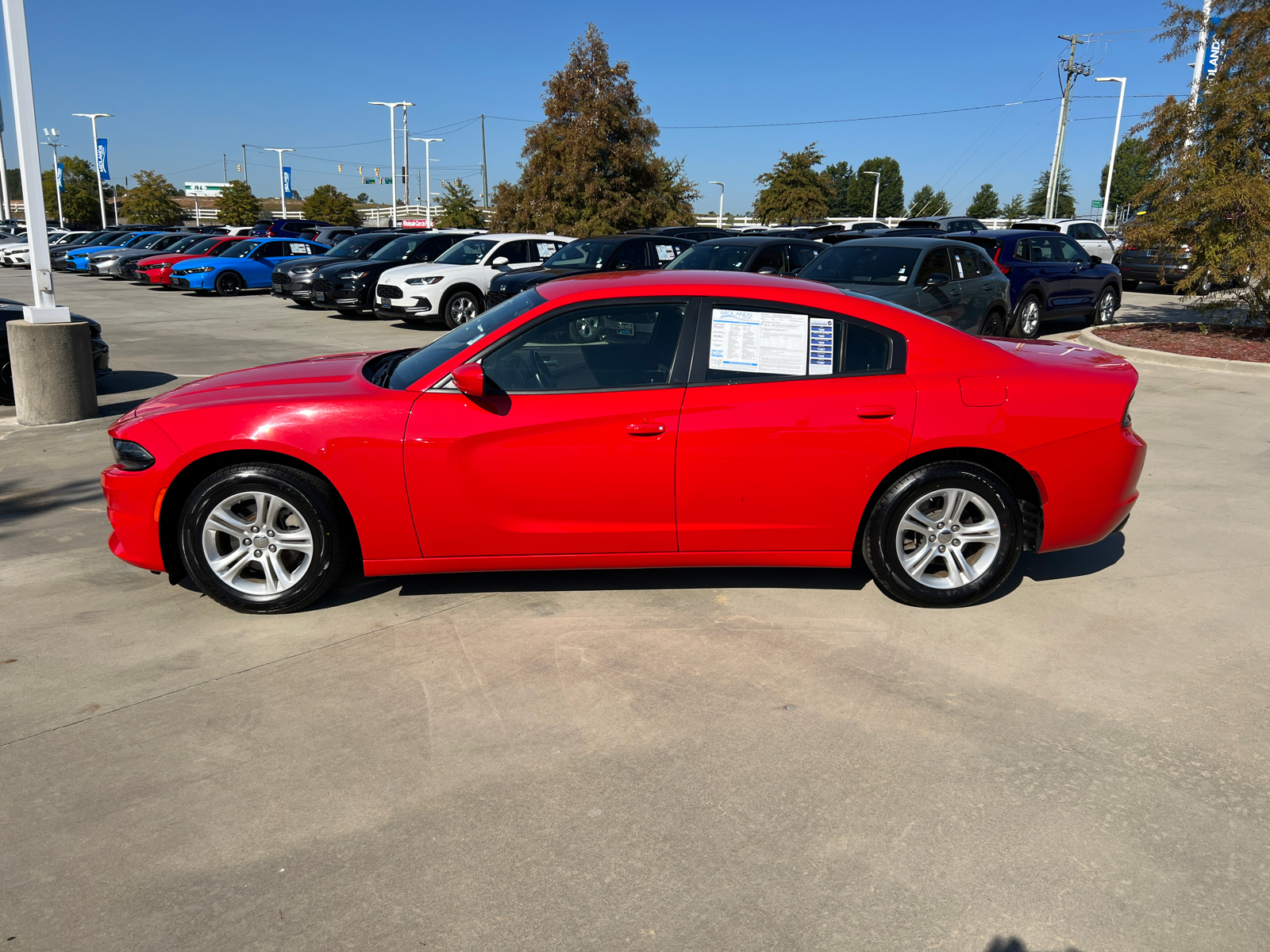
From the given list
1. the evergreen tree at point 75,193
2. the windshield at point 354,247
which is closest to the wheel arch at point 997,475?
the windshield at point 354,247

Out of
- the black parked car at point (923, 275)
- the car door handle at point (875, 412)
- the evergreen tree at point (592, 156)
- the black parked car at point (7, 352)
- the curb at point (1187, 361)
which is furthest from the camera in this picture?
the evergreen tree at point (592, 156)

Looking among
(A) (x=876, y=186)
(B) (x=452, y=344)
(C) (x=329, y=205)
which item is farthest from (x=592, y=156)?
(A) (x=876, y=186)

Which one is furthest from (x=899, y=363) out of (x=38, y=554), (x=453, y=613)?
(x=38, y=554)

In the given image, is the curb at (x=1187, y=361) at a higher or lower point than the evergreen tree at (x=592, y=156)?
lower

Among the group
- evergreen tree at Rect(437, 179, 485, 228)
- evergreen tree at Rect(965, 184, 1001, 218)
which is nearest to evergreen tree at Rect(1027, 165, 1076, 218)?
evergreen tree at Rect(965, 184, 1001, 218)

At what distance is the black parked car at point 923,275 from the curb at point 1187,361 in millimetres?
1524

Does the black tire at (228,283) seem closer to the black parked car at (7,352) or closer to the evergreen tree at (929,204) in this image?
the black parked car at (7,352)

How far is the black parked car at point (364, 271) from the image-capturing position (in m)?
18.7

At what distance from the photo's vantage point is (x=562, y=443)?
443 cm

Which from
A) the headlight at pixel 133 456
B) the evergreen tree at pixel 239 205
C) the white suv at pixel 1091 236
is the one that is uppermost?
the evergreen tree at pixel 239 205

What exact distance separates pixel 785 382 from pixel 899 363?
0.57m

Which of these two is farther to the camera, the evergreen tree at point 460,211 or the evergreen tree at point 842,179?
the evergreen tree at point 842,179

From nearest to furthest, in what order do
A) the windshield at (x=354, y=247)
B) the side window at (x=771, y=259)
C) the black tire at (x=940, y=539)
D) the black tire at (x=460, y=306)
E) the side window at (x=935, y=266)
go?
the black tire at (x=940, y=539), the side window at (x=935, y=266), the side window at (x=771, y=259), the black tire at (x=460, y=306), the windshield at (x=354, y=247)

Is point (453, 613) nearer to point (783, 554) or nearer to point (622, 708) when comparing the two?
point (622, 708)
